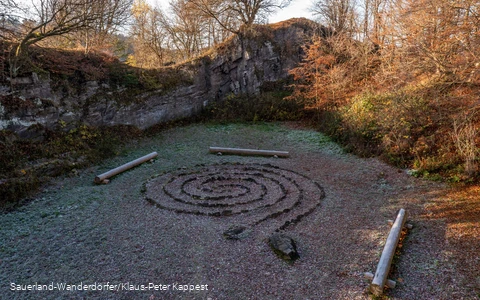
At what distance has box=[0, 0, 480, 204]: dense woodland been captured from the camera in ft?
25.2

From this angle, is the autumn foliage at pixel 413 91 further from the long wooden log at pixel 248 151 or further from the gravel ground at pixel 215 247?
the long wooden log at pixel 248 151

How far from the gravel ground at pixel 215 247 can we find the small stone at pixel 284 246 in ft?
0.55

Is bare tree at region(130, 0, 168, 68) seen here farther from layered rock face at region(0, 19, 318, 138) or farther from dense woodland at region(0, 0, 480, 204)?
layered rock face at region(0, 19, 318, 138)

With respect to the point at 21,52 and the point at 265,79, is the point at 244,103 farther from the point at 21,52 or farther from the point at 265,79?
the point at 21,52

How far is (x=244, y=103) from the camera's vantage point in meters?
18.2

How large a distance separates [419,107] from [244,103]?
32.5ft

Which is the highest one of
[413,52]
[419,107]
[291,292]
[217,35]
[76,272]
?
[217,35]

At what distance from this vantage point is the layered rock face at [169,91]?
33.5ft

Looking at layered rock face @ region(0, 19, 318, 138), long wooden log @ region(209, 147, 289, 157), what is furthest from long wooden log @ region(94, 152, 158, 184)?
layered rock face @ region(0, 19, 318, 138)

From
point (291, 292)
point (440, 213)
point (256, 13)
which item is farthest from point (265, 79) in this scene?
point (291, 292)

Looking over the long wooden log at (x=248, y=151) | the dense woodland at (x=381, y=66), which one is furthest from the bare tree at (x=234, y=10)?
the long wooden log at (x=248, y=151)

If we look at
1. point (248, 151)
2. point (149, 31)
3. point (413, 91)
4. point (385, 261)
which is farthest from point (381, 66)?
point (149, 31)

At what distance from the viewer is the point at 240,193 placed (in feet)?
27.6

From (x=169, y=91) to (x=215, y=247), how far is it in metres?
12.0
